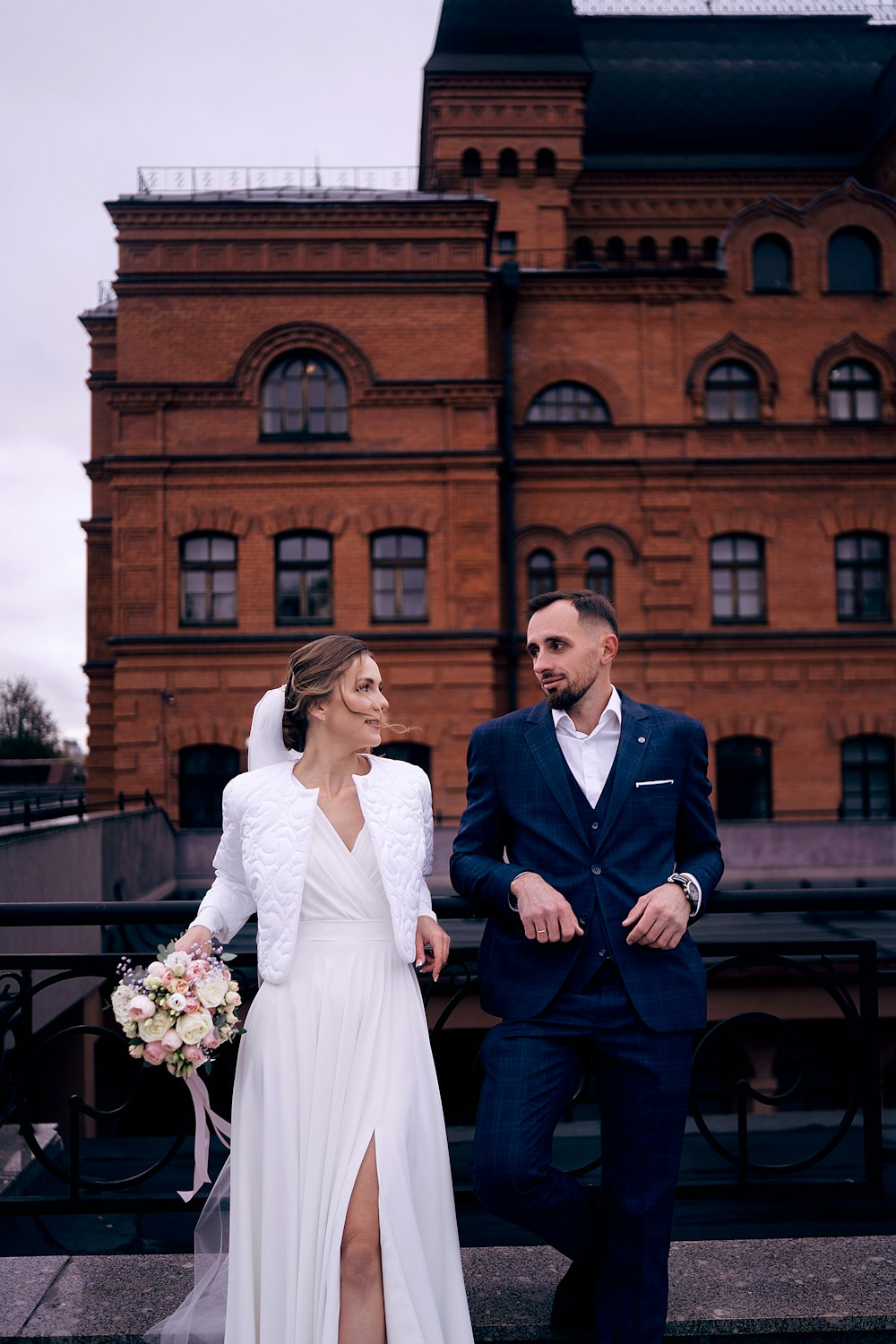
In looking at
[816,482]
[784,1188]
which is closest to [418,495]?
[816,482]

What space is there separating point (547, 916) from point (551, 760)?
0.48 m

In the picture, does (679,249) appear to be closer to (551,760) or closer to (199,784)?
(199,784)

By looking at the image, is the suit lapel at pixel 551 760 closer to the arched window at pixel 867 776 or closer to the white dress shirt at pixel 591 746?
the white dress shirt at pixel 591 746

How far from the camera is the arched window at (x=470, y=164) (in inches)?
1056

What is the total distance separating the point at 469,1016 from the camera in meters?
12.9

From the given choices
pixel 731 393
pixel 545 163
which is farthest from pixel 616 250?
pixel 731 393

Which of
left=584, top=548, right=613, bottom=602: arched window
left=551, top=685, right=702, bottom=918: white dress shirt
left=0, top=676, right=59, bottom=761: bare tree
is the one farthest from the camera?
left=0, top=676, right=59, bottom=761: bare tree

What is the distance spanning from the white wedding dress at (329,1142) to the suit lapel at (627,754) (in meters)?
0.70

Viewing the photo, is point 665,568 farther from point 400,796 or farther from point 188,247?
point 400,796

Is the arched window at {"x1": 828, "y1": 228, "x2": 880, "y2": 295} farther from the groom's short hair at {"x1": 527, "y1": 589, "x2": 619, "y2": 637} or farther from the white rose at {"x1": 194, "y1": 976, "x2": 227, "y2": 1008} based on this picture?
the white rose at {"x1": 194, "y1": 976, "x2": 227, "y2": 1008}

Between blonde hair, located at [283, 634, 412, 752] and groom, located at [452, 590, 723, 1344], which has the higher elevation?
blonde hair, located at [283, 634, 412, 752]

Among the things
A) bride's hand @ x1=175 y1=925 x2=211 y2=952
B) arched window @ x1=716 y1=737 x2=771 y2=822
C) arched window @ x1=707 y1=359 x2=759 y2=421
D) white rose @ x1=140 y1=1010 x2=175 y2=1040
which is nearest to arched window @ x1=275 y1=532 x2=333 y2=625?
arched window @ x1=716 y1=737 x2=771 y2=822

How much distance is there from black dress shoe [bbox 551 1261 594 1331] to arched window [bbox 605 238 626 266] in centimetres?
2856

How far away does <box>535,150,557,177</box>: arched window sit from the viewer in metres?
26.7
